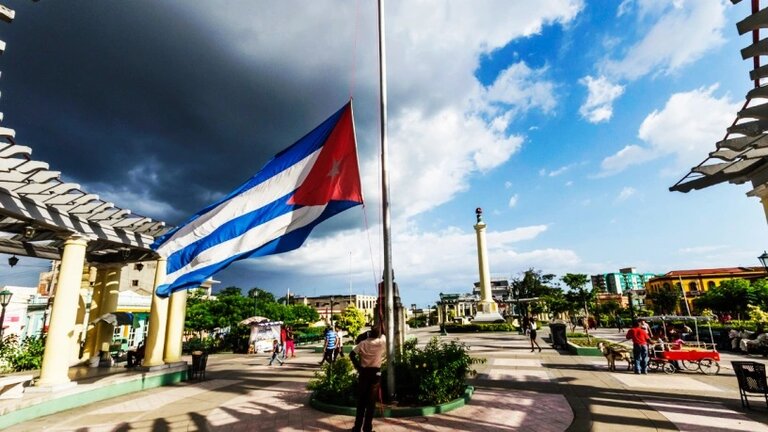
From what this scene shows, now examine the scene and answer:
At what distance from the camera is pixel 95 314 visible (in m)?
17.0

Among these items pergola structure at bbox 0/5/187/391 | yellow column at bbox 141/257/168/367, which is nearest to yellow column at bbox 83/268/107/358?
pergola structure at bbox 0/5/187/391

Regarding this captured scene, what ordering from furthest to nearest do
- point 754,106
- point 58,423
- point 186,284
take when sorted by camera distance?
point 58,423 → point 186,284 → point 754,106

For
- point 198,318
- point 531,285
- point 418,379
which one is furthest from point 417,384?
point 531,285

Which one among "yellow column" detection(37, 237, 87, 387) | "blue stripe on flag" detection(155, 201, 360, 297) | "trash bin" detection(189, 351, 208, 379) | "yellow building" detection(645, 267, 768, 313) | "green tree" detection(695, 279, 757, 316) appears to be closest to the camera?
"blue stripe on flag" detection(155, 201, 360, 297)

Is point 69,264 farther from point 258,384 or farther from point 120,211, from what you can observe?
point 258,384

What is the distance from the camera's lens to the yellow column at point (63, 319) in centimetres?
1005

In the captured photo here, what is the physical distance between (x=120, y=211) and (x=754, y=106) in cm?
1566

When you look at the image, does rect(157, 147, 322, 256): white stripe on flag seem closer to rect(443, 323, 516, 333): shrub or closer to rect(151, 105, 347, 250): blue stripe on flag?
rect(151, 105, 347, 250): blue stripe on flag

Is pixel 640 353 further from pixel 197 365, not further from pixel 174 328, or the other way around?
pixel 174 328

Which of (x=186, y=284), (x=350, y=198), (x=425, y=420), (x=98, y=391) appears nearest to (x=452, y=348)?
(x=425, y=420)

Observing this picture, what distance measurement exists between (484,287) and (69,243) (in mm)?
42744

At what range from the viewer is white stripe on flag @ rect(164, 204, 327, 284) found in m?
7.53

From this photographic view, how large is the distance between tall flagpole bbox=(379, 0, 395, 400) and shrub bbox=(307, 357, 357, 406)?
3.21ft

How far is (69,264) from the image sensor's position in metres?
10.8
